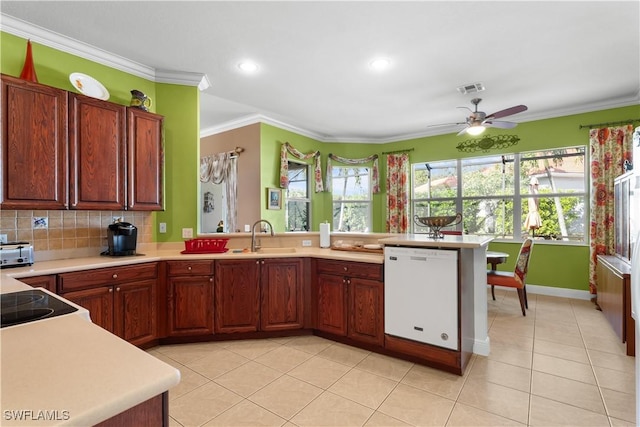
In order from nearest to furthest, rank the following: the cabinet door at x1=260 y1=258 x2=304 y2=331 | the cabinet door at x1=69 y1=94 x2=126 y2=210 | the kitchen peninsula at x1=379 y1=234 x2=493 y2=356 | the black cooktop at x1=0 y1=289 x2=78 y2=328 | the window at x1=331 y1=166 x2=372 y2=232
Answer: the black cooktop at x1=0 y1=289 x2=78 y2=328 → the kitchen peninsula at x1=379 y1=234 x2=493 y2=356 → the cabinet door at x1=69 y1=94 x2=126 y2=210 → the cabinet door at x1=260 y1=258 x2=304 y2=331 → the window at x1=331 y1=166 x2=372 y2=232

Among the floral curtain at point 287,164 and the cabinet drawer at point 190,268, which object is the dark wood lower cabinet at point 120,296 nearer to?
the cabinet drawer at point 190,268

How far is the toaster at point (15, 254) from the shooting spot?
2172 mm

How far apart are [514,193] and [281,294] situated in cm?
435

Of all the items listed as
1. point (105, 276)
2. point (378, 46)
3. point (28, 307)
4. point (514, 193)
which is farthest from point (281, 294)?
point (514, 193)

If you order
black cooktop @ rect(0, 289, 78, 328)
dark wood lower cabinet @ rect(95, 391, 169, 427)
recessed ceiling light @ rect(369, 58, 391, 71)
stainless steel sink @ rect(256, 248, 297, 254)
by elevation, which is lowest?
dark wood lower cabinet @ rect(95, 391, 169, 427)

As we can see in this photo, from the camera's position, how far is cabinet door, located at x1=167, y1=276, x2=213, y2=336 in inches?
114

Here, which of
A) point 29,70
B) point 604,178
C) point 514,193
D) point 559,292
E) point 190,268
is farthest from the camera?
point 514,193

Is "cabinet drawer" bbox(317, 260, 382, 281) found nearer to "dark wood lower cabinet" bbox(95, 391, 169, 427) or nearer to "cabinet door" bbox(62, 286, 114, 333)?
"cabinet door" bbox(62, 286, 114, 333)

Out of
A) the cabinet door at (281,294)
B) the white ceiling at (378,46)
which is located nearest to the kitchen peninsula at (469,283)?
the cabinet door at (281,294)

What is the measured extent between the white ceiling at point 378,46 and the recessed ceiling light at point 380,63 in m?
0.06

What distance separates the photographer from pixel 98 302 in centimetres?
241

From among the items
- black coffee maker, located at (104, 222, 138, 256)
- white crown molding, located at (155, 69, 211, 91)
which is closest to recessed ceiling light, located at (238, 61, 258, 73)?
white crown molding, located at (155, 69, 211, 91)

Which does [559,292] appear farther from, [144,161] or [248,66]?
[144,161]

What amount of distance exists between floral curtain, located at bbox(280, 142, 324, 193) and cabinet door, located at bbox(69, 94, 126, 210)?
2.77m
